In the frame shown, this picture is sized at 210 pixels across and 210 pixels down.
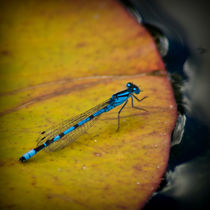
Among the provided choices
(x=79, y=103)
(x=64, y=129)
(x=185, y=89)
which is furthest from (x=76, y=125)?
(x=185, y=89)

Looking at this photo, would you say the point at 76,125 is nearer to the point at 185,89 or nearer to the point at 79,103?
the point at 79,103

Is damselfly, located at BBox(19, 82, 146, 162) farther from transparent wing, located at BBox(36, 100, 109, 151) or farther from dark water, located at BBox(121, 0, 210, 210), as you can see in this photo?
dark water, located at BBox(121, 0, 210, 210)

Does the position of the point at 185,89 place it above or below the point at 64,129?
above

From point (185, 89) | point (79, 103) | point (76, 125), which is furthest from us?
point (185, 89)

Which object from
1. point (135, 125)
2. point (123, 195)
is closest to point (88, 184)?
point (123, 195)

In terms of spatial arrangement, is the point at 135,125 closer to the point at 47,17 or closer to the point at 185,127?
the point at 185,127

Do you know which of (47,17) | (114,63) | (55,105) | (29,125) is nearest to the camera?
(29,125)

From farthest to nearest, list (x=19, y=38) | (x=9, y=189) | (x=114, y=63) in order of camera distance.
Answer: (x=19, y=38) < (x=114, y=63) < (x=9, y=189)
